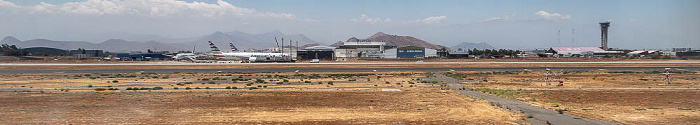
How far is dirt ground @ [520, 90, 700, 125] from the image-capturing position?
18672mm

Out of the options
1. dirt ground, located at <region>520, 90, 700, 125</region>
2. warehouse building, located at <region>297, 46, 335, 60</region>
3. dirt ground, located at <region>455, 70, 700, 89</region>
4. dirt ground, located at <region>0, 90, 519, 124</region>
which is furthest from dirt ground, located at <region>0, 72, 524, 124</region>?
warehouse building, located at <region>297, 46, 335, 60</region>

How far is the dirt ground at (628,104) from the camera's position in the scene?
18.7 m

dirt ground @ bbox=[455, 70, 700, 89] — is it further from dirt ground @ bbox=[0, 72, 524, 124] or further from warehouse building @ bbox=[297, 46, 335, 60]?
warehouse building @ bbox=[297, 46, 335, 60]

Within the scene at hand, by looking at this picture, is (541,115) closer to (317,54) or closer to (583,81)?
(583,81)

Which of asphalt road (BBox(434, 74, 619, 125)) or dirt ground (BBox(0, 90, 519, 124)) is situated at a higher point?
dirt ground (BBox(0, 90, 519, 124))

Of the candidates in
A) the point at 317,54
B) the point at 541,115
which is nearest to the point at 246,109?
the point at 541,115

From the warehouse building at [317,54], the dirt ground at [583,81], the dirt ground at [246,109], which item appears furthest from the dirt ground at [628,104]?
the warehouse building at [317,54]

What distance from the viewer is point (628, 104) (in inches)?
925

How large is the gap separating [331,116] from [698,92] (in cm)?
2674

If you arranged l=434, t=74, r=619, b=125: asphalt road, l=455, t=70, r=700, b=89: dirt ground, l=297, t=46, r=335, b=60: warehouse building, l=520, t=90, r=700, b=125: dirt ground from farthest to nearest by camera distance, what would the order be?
l=297, t=46, r=335, b=60: warehouse building
l=455, t=70, r=700, b=89: dirt ground
l=520, t=90, r=700, b=125: dirt ground
l=434, t=74, r=619, b=125: asphalt road

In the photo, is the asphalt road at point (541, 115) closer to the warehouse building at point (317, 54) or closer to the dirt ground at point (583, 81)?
the dirt ground at point (583, 81)

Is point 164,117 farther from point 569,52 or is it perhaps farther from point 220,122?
point 569,52

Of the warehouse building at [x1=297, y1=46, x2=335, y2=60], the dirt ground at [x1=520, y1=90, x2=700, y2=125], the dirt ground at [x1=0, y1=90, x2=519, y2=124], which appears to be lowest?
the dirt ground at [x1=520, y1=90, x2=700, y2=125]

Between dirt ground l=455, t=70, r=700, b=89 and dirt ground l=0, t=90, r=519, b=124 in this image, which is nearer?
dirt ground l=0, t=90, r=519, b=124
